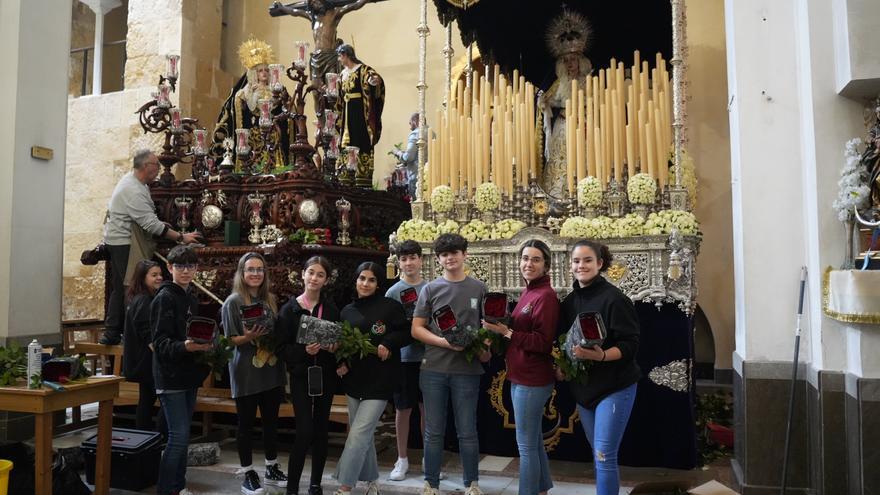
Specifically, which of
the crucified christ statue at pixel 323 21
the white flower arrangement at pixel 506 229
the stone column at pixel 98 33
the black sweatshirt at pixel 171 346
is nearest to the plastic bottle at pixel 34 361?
the black sweatshirt at pixel 171 346

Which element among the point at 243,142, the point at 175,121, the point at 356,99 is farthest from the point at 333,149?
the point at 175,121

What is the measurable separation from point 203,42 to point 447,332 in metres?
9.13

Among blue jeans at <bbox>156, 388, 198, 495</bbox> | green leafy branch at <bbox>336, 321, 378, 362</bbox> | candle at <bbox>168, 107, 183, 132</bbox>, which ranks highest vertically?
candle at <bbox>168, 107, 183, 132</bbox>

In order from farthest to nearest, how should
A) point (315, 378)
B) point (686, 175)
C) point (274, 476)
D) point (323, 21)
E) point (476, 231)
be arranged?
1. point (323, 21)
2. point (476, 231)
3. point (686, 175)
4. point (274, 476)
5. point (315, 378)

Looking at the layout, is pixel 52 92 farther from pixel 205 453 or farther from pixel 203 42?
pixel 203 42

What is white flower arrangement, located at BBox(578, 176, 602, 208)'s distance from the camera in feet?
18.5

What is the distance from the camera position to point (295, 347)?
4.23m

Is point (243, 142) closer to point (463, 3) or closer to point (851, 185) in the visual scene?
point (463, 3)

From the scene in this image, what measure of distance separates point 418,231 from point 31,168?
3.57 meters

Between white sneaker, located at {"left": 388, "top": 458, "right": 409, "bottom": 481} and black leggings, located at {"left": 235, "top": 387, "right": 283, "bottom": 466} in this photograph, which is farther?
white sneaker, located at {"left": 388, "top": 458, "right": 409, "bottom": 481}

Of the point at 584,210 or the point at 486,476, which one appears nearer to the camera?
the point at 486,476

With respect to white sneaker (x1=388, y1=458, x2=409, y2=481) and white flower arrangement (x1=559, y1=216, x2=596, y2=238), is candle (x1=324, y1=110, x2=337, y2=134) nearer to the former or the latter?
white flower arrangement (x1=559, y1=216, x2=596, y2=238)

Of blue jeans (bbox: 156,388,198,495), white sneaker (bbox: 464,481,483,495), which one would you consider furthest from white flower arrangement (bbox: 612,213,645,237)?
blue jeans (bbox: 156,388,198,495)

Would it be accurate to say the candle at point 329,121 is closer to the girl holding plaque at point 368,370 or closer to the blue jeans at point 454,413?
the girl holding plaque at point 368,370
